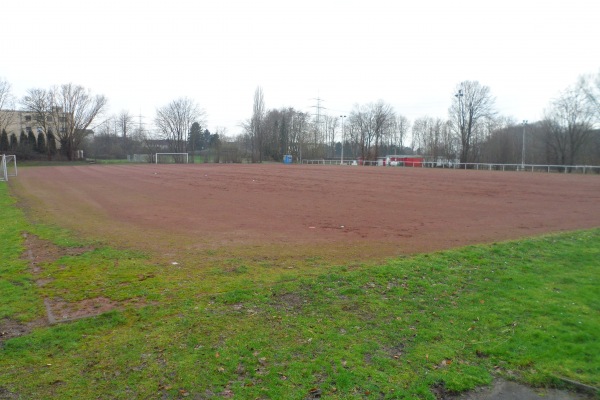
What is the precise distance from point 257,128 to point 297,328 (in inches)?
3801

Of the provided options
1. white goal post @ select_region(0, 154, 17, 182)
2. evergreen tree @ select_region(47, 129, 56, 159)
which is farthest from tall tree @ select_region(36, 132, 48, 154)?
white goal post @ select_region(0, 154, 17, 182)

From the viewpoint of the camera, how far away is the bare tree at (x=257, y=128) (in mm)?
98125

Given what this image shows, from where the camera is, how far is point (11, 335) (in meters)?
5.02

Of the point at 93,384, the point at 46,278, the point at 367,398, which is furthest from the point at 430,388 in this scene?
the point at 46,278

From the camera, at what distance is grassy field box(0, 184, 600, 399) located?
4125mm

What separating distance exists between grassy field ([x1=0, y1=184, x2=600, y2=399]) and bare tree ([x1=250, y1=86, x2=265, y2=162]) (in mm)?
90491

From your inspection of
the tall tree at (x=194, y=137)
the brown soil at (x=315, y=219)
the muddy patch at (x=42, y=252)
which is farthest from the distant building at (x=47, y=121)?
the muddy patch at (x=42, y=252)

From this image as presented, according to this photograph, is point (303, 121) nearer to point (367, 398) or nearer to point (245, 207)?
point (245, 207)

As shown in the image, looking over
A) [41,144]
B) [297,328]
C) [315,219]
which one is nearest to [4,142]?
[41,144]

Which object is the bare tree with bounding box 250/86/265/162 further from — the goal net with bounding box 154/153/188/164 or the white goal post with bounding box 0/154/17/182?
the white goal post with bounding box 0/154/17/182

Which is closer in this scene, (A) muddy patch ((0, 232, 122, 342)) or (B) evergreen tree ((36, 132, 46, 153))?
(A) muddy patch ((0, 232, 122, 342))

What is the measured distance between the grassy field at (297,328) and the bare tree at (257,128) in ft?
297

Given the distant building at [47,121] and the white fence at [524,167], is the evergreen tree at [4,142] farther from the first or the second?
the white fence at [524,167]

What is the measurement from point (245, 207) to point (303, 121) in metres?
89.1
